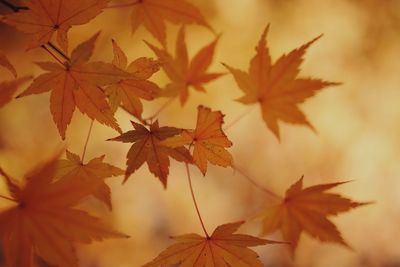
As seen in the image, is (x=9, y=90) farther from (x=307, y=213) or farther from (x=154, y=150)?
(x=307, y=213)

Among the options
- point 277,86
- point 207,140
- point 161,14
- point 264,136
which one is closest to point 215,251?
point 207,140

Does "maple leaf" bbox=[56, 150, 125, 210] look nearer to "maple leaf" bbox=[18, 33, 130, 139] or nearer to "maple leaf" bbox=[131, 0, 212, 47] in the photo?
"maple leaf" bbox=[18, 33, 130, 139]

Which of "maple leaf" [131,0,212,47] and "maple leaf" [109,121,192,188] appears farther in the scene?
"maple leaf" [131,0,212,47]

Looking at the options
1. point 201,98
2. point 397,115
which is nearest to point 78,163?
point 201,98

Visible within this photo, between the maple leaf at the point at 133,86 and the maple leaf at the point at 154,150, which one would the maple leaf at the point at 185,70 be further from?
the maple leaf at the point at 154,150

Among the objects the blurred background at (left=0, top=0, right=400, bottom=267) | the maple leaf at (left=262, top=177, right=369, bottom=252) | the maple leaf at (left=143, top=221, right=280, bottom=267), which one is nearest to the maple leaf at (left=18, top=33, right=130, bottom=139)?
the maple leaf at (left=143, top=221, right=280, bottom=267)

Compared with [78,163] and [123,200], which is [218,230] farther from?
[123,200]

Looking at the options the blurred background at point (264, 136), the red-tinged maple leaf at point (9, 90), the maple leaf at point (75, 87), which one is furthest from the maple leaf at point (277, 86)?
the blurred background at point (264, 136)
